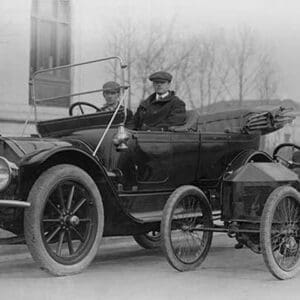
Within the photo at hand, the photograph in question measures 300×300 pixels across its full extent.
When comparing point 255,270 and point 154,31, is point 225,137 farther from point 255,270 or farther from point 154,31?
point 154,31

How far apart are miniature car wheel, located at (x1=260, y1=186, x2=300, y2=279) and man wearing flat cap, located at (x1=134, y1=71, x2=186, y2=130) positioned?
1.43 m

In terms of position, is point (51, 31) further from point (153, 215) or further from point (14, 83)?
point (153, 215)

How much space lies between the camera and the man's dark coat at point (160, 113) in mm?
6148

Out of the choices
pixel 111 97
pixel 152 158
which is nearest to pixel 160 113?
pixel 111 97

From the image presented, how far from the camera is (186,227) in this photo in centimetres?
544

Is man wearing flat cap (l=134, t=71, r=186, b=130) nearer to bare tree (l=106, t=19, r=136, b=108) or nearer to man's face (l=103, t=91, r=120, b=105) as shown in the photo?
man's face (l=103, t=91, r=120, b=105)

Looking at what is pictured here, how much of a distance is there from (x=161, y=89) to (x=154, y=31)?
7.82 ft

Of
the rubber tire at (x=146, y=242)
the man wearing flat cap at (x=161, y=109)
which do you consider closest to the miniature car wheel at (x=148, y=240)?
the rubber tire at (x=146, y=242)

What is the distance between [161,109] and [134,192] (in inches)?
43.3

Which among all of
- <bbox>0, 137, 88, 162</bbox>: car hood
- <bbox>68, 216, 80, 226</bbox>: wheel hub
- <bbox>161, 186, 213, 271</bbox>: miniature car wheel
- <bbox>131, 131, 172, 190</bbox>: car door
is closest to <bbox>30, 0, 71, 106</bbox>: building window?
<bbox>131, 131, 172, 190</bbox>: car door

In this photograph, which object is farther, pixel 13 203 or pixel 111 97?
pixel 111 97

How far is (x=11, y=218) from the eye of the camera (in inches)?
183

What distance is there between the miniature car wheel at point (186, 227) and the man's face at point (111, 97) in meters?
1.12

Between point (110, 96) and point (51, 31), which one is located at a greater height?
point (51, 31)
